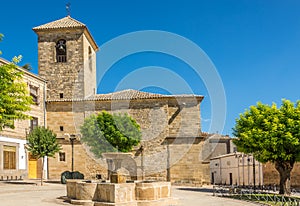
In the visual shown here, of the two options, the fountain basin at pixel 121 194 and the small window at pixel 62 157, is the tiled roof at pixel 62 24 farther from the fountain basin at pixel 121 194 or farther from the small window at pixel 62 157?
the fountain basin at pixel 121 194

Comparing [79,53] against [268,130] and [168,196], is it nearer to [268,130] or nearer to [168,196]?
[268,130]

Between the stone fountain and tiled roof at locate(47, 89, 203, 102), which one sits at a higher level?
tiled roof at locate(47, 89, 203, 102)


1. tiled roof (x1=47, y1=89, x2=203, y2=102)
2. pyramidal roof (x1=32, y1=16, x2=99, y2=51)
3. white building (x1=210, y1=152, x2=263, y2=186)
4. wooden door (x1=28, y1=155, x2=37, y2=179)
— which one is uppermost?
pyramidal roof (x1=32, y1=16, x2=99, y2=51)

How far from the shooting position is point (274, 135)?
2130 cm

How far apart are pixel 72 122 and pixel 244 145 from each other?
1544cm

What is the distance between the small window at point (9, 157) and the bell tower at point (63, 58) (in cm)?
697

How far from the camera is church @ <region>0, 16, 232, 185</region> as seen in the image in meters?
32.0

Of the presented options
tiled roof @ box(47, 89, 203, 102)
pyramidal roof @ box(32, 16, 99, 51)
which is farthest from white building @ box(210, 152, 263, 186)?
pyramidal roof @ box(32, 16, 99, 51)

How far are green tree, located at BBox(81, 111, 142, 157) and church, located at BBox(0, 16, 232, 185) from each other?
4.45 meters

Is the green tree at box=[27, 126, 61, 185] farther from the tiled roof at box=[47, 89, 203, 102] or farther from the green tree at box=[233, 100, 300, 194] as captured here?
the green tree at box=[233, 100, 300, 194]

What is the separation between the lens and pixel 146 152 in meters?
32.4

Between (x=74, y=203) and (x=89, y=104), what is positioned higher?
(x=89, y=104)

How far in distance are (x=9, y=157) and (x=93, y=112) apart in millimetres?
8237

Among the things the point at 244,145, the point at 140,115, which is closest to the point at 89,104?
the point at 140,115
